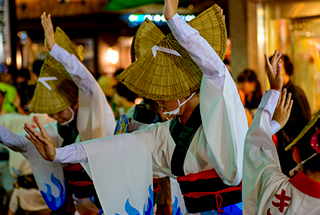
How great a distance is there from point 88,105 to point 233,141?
156 centimetres

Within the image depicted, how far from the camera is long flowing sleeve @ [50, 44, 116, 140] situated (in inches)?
123

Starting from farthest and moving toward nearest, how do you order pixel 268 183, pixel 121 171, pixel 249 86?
pixel 249 86 → pixel 121 171 → pixel 268 183

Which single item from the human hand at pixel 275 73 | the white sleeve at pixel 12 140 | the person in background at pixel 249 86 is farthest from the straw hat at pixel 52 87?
the person in background at pixel 249 86

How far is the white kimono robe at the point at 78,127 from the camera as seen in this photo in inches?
121

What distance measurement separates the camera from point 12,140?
3285 millimetres

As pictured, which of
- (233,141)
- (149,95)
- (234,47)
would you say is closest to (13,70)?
(234,47)

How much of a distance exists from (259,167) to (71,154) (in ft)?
3.50

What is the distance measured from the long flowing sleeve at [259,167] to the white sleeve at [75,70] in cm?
164

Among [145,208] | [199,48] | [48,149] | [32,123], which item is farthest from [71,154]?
[32,123]

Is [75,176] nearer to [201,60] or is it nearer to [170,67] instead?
[170,67]

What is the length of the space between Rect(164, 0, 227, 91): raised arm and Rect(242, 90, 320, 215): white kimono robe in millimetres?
294

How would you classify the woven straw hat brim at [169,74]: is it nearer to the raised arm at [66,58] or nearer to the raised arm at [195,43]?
the raised arm at [195,43]

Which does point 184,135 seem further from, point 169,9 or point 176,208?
point 169,9

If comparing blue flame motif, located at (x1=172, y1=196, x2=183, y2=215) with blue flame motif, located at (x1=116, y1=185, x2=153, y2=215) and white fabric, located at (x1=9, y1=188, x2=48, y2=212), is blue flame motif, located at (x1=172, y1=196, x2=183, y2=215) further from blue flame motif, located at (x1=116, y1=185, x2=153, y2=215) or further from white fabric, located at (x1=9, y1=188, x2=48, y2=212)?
white fabric, located at (x1=9, y1=188, x2=48, y2=212)
